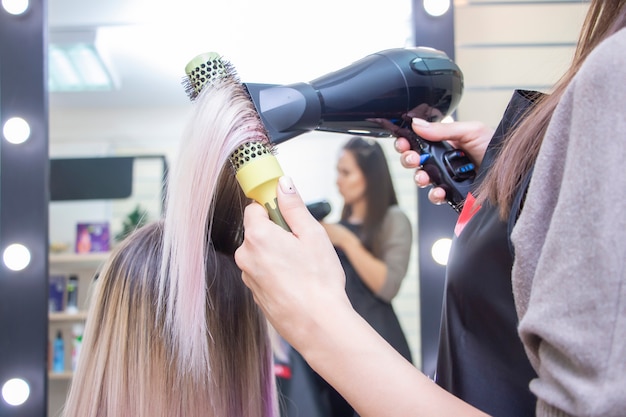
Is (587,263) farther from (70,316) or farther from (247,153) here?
(70,316)

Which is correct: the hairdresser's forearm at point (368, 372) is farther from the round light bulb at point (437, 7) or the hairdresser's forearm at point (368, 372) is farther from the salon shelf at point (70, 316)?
the salon shelf at point (70, 316)

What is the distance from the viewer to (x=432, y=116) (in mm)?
637

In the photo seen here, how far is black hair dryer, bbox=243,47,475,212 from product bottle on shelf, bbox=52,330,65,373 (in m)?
0.89

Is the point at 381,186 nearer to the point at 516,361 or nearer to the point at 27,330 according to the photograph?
the point at 27,330

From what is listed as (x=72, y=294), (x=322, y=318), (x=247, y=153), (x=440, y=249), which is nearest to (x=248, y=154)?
(x=247, y=153)

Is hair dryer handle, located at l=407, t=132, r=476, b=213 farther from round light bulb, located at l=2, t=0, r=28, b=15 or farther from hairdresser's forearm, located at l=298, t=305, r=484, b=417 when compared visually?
round light bulb, located at l=2, t=0, r=28, b=15

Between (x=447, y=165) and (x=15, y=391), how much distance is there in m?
0.77

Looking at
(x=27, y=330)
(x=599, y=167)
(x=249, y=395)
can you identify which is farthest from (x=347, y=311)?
(x=27, y=330)

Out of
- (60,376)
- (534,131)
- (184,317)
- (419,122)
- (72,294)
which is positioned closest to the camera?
(534,131)

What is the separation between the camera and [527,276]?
327 millimetres

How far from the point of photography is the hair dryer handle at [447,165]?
2.08 ft

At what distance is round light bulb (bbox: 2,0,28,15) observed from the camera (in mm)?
972

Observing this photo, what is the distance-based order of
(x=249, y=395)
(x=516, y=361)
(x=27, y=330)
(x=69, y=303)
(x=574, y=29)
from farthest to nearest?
(x=69, y=303) → (x=574, y=29) → (x=27, y=330) → (x=249, y=395) → (x=516, y=361)

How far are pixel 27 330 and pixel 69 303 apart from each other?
1.98 feet
